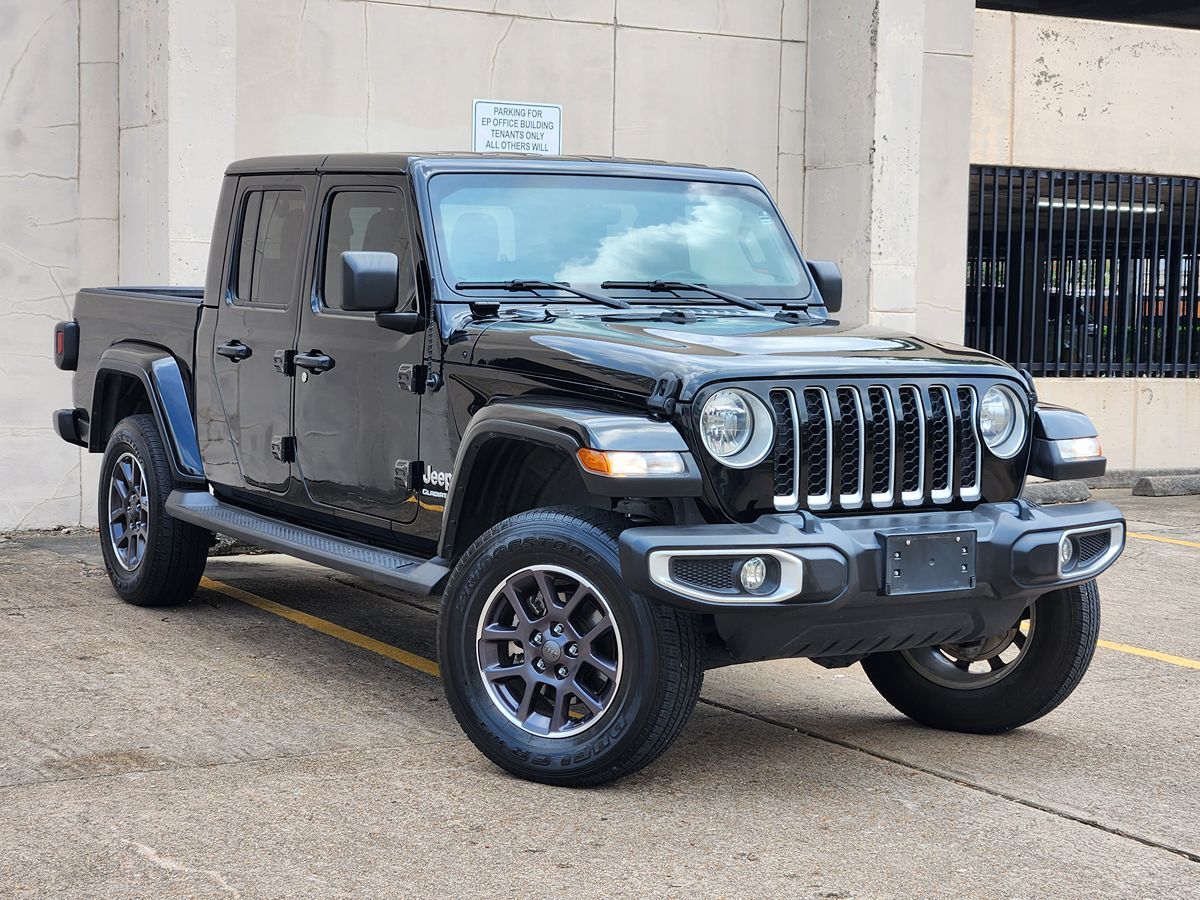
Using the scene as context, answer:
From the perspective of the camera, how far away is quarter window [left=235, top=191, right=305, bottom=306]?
6691 mm

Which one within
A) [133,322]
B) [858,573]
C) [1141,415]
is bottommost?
[858,573]

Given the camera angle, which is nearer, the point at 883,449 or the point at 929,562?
the point at 929,562

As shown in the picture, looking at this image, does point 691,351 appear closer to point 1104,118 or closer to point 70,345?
point 70,345

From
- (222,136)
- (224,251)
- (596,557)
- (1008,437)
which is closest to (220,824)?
(596,557)

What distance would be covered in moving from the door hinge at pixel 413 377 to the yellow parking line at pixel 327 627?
1.34 metres

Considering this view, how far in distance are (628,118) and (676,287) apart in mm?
6242

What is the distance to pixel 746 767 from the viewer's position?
519 centimetres

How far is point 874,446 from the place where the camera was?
4879 mm

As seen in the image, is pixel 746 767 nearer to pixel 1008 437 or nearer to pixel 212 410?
pixel 1008 437

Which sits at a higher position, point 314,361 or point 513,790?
point 314,361

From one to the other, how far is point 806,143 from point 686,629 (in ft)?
28.3

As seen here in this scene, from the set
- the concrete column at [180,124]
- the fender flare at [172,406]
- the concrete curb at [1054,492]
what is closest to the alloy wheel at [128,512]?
the fender flare at [172,406]

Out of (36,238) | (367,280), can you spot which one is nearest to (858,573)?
(367,280)

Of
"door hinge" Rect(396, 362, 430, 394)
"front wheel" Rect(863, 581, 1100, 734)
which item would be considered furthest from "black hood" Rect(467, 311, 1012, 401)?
"front wheel" Rect(863, 581, 1100, 734)
